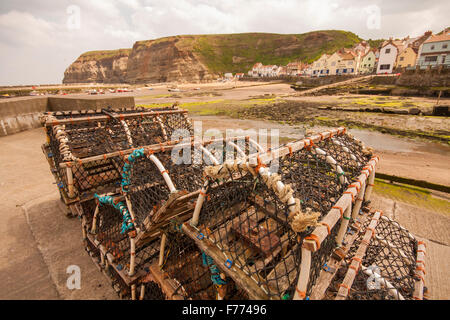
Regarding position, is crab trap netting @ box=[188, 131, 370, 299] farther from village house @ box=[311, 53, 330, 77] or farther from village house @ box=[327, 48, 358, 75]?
village house @ box=[311, 53, 330, 77]

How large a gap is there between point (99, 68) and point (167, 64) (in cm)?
6753

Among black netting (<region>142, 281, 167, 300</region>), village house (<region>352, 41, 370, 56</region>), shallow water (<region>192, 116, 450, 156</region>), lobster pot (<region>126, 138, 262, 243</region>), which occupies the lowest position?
shallow water (<region>192, 116, 450, 156</region>)

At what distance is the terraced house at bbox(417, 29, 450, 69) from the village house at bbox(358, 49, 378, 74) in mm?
15888

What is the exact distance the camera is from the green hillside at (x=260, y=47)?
98.9 metres

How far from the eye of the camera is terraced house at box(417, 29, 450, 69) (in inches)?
1435

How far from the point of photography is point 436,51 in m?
37.7

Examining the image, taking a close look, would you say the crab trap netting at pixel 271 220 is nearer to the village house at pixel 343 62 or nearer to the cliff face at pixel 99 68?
the village house at pixel 343 62

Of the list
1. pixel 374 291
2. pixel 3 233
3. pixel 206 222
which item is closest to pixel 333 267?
pixel 374 291

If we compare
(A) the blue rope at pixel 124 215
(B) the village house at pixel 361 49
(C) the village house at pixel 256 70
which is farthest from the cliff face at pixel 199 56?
(A) the blue rope at pixel 124 215

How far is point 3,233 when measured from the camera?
12.0 feet

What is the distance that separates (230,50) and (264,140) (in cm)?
12719

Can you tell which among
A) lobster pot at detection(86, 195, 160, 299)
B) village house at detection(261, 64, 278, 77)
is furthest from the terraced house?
village house at detection(261, 64, 278, 77)

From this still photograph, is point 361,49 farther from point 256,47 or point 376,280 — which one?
point 376,280
